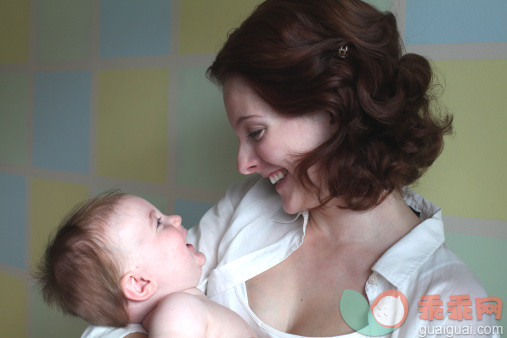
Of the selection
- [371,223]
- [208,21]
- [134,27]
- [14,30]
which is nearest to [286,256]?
[371,223]

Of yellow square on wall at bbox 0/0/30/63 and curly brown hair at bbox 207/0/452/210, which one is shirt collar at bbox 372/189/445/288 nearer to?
curly brown hair at bbox 207/0/452/210

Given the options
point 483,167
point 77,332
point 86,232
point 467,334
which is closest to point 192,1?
point 86,232

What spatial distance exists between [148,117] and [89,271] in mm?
1088

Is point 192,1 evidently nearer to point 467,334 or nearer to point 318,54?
point 318,54

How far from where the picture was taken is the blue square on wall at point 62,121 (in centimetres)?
232

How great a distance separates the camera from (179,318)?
1.01m

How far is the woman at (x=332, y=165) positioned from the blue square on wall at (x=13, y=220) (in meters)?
1.80

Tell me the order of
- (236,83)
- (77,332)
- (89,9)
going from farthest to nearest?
(77,332), (89,9), (236,83)

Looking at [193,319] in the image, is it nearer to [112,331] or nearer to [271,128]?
[112,331]

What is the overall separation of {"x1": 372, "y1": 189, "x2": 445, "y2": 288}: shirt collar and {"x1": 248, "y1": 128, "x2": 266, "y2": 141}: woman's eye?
1.36 ft

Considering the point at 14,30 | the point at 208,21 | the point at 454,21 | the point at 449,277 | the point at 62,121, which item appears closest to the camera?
the point at 449,277

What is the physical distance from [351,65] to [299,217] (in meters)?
0.49

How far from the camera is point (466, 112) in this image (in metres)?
1.35

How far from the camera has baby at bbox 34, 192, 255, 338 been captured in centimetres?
110
